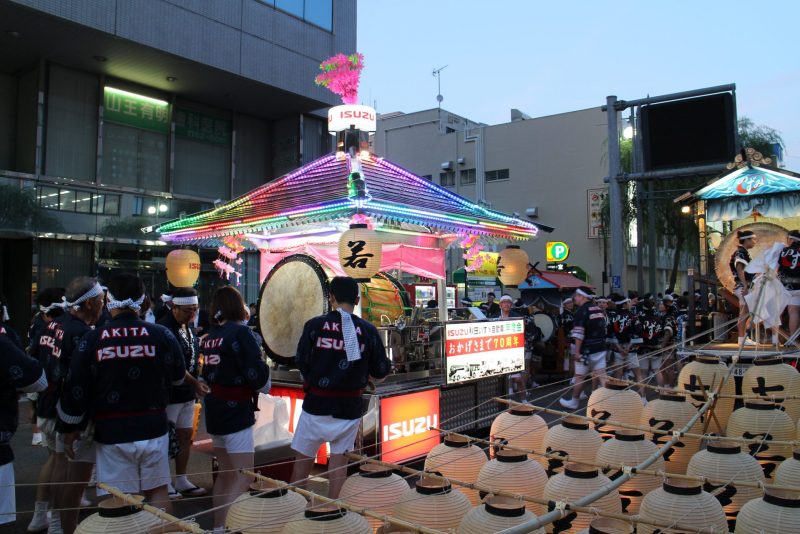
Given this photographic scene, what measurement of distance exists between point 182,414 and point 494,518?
3.70 m

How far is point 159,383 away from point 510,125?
27.0 metres

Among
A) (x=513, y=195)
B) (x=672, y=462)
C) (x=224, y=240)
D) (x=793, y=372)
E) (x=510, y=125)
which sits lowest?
(x=672, y=462)

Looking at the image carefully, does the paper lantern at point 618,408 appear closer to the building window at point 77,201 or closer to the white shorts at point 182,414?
the white shorts at point 182,414

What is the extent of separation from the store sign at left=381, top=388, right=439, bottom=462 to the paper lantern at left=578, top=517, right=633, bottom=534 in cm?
320

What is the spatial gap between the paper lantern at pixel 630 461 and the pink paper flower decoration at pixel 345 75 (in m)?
6.30

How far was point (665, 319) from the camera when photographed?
40.3 feet

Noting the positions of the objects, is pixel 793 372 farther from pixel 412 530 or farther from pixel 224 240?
pixel 224 240

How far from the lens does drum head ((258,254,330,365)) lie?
7043mm

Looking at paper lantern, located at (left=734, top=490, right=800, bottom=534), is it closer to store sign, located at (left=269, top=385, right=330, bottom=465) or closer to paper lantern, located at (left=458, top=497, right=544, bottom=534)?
paper lantern, located at (left=458, top=497, right=544, bottom=534)

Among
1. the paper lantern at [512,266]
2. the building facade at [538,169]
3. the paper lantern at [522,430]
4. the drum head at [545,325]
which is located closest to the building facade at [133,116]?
the drum head at [545,325]

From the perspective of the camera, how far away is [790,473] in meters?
3.36

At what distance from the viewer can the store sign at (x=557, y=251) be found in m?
26.7

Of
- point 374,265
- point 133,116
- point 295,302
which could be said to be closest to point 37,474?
point 295,302

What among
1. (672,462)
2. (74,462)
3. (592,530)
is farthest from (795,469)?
(74,462)
